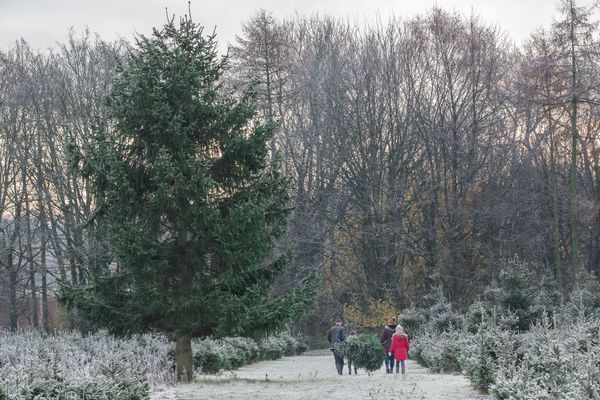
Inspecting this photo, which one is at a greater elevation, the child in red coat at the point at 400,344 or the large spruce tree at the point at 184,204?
the large spruce tree at the point at 184,204

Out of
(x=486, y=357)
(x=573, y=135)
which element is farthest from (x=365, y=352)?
(x=573, y=135)

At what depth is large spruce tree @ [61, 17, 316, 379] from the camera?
17.6 m

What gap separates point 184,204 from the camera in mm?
17891

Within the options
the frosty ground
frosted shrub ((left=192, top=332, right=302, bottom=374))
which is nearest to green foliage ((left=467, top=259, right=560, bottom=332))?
the frosty ground

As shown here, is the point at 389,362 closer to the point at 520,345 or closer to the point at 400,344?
the point at 400,344

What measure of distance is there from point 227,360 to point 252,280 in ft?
21.3

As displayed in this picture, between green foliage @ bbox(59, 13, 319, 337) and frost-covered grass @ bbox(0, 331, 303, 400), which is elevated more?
green foliage @ bbox(59, 13, 319, 337)

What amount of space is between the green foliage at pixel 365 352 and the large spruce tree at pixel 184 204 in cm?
415

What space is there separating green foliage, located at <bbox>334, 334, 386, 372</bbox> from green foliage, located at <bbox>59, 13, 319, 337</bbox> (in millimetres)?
4020

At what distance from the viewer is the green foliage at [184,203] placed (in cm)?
1762

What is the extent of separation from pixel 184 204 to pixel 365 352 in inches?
294

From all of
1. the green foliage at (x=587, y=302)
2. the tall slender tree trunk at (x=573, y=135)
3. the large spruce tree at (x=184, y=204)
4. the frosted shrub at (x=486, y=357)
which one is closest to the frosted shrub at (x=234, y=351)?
the large spruce tree at (x=184, y=204)

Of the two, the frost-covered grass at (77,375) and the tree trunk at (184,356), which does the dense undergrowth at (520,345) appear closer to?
the frost-covered grass at (77,375)

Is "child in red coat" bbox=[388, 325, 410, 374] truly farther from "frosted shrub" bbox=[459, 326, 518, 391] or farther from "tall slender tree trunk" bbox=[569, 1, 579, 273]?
"tall slender tree trunk" bbox=[569, 1, 579, 273]
